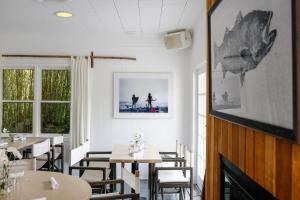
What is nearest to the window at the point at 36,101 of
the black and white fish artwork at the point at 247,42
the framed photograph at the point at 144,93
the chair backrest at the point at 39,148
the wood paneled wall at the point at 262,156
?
the framed photograph at the point at 144,93

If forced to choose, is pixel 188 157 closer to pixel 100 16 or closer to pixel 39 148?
pixel 39 148

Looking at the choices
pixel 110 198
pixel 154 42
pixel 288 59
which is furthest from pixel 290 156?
pixel 154 42

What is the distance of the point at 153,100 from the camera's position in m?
5.17

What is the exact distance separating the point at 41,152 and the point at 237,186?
3098 millimetres

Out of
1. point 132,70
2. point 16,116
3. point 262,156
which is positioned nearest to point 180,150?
point 132,70

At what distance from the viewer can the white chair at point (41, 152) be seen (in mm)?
3822

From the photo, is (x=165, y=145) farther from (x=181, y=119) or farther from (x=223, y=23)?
(x=223, y=23)

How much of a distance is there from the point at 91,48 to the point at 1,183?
3407 mm

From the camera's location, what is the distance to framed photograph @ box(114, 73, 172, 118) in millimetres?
5164

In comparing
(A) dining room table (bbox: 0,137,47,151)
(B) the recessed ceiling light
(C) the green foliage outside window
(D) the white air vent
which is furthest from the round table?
(D) the white air vent

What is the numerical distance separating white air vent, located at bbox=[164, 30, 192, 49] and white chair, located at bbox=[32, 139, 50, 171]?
248 cm

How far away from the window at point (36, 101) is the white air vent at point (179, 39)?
1.92 meters

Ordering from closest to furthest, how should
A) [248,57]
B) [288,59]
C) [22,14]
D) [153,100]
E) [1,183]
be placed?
[288,59], [248,57], [1,183], [22,14], [153,100]

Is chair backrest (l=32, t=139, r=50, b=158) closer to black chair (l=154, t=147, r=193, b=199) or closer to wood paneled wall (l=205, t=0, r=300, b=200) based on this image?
black chair (l=154, t=147, r=193, b=199)
